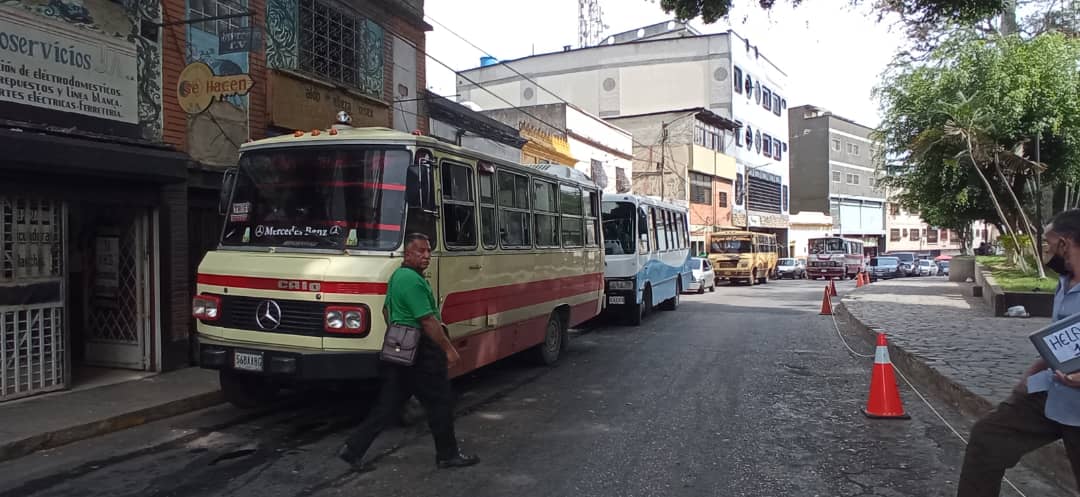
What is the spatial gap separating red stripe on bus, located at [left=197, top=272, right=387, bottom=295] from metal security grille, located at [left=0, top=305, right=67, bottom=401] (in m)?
2.38

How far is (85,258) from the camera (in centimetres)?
946

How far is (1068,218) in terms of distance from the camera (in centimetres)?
359

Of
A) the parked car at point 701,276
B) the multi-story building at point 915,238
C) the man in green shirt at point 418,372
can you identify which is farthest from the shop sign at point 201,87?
the multi-story building at point 915,238

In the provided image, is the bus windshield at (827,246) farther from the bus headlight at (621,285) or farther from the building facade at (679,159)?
the bus headlight at (621,285)

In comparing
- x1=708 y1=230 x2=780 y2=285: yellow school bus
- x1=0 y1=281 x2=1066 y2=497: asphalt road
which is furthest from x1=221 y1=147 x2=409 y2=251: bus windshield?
x1=708 y1=230 x2=780 y2=285: yellow school bus

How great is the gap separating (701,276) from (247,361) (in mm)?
22401

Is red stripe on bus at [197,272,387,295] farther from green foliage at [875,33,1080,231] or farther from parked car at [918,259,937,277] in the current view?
parked car at [918,259,937,277]

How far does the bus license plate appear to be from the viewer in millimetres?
6203

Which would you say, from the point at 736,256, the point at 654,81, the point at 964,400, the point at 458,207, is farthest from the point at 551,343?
the point at 654,81

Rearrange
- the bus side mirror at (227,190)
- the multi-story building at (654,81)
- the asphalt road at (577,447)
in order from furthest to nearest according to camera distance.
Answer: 1. the multi-story building at (654,81)
2. the bus side mirror at (227,190)
3. the asphalt road at (577,447)

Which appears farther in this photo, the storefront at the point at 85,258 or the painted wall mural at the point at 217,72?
the painted wall mural at the point at 217,72

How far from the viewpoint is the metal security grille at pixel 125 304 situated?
9031 mm

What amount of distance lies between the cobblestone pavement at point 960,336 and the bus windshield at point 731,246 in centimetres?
1337

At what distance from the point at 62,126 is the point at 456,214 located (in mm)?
4275
